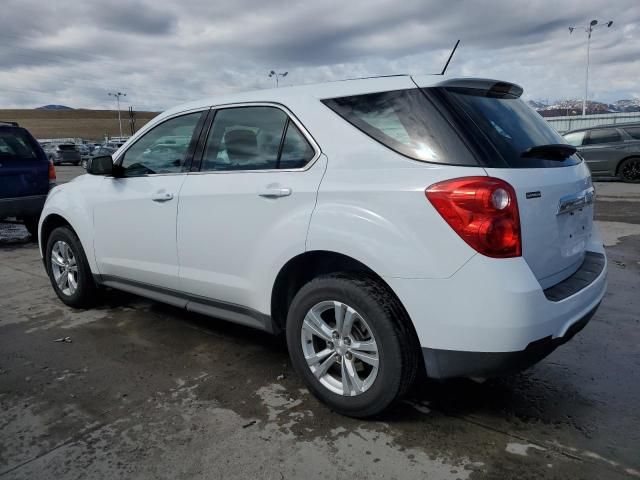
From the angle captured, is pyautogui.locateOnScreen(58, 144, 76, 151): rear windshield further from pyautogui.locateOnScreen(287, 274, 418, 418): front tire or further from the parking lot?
pyautogui.locateOnScreen(287, 274, 418, 418): front tire

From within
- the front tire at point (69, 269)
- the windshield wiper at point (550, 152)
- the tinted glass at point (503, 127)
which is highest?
the tinted glass at point (503, 127)

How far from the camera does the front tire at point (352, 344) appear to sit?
259 centimetres

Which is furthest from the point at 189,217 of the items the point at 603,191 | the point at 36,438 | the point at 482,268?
the point at 603,191

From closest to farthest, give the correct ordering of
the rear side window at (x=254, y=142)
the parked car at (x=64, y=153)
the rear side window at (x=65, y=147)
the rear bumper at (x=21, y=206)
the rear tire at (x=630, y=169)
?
Result: 1. the rear side window at (x=254, y=142)
2. the rear bumper at (x=21, y=206)
3. the rear tire at (x=630, y=169)
4. the parked car at (x=64, y=153)
5. the rear side window at (x=65, y=147)

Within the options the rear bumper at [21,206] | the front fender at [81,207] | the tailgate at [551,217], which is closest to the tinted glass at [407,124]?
the tailgate at [551,217]

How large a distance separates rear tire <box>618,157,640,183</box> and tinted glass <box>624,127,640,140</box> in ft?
1.76

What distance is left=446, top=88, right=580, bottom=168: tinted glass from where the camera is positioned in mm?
2572

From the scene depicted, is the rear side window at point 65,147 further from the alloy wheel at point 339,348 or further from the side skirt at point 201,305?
the alloy wheel at point 339,348

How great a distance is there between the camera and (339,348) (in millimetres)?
2844

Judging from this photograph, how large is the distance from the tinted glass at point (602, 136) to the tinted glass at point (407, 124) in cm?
1329

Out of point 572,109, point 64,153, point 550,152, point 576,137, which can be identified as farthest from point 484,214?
point 572,109

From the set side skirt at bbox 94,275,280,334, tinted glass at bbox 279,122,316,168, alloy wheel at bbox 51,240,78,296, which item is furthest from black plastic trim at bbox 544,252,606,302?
alloy wheel at bbox 51,240,78,296

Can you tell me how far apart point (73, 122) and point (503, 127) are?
120 meters

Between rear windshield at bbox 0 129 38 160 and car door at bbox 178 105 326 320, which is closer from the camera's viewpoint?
car door at bbox 178 105 326 320
